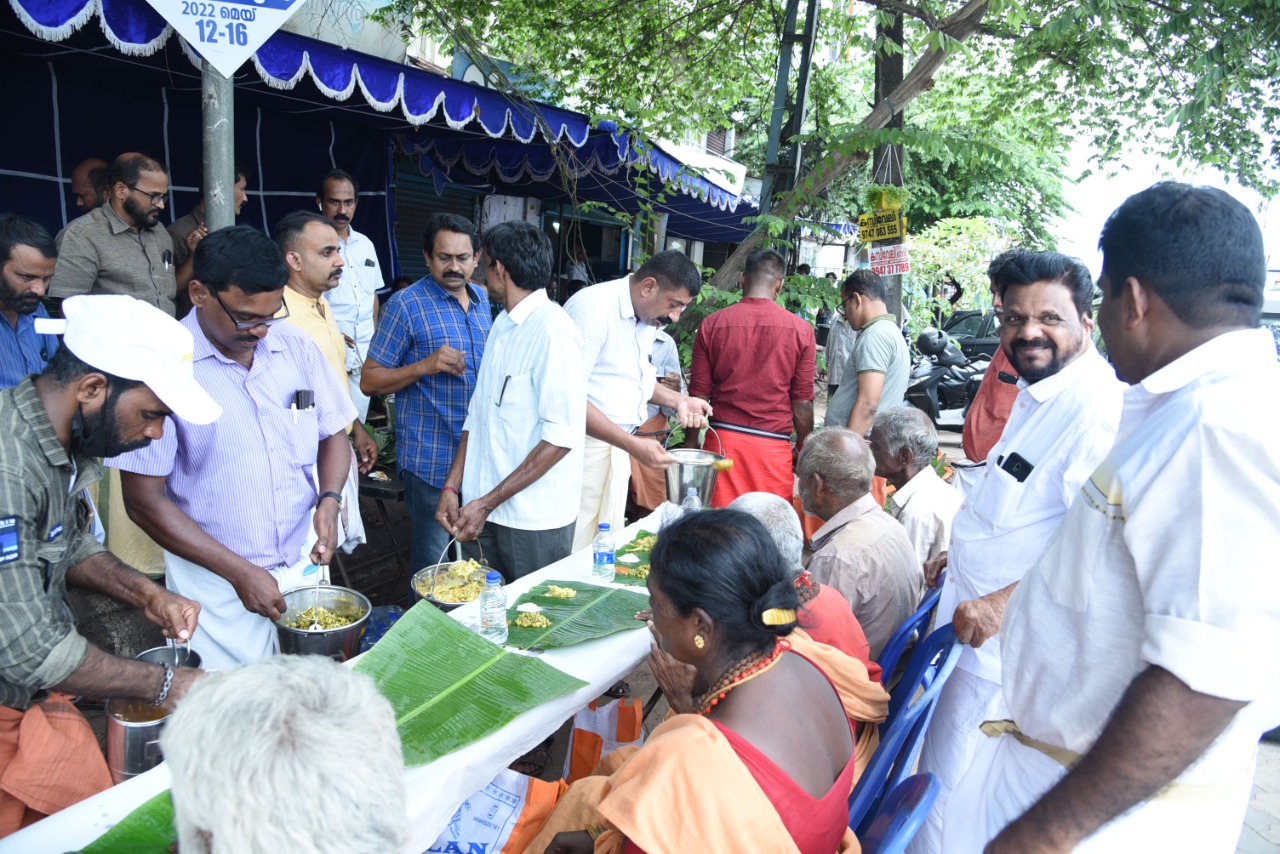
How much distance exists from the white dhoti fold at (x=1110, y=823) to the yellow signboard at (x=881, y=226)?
5.38 meters

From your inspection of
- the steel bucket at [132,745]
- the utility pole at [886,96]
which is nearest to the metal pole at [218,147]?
the steel bucket at [132,745]

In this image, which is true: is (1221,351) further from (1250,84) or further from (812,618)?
(1250,84)

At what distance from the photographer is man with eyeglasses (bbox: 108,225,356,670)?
2.31 m

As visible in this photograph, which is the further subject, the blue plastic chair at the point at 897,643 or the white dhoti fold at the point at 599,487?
the white dhoti fold at the point at 599,487

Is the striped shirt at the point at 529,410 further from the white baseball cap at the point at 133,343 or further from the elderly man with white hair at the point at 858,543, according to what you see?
the white baseball cap at the point at 133,343

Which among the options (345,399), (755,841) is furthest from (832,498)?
(345,399)

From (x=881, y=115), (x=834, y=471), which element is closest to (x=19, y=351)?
(x=834, y=471)

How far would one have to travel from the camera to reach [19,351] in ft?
10.9

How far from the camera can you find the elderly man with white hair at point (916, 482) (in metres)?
3.53

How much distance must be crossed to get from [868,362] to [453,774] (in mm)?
4118

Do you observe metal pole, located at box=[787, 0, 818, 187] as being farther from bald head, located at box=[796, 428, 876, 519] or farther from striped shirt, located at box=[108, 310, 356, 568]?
striped shirt, located at box=[108, 310, 356, 568]

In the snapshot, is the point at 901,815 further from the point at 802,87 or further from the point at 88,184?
the point at 802,87

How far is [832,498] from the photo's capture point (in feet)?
9.86

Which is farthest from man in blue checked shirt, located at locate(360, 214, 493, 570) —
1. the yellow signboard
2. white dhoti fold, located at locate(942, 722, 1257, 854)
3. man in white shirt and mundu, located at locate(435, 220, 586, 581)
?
the yellow signboard
